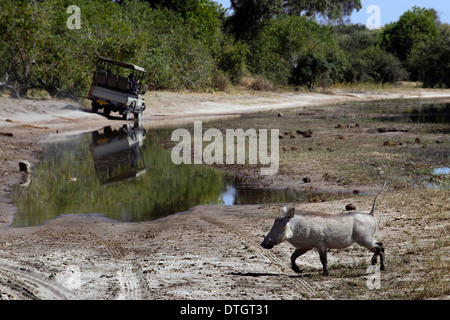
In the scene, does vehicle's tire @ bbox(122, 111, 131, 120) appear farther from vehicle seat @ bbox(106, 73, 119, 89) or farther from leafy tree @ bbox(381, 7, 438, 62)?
leafy tree @ bbox(381, 7, 438, 62)

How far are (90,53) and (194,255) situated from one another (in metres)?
28.5

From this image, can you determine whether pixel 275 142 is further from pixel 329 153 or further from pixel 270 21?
pixel 270 21

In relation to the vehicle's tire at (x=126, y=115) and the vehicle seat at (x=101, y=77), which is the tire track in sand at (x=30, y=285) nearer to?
the vehicle seat at (x=101, y=77)

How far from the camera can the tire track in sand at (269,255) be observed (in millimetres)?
5865

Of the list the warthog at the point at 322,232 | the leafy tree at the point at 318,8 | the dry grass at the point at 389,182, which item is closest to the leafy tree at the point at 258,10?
the leafy tree at the point at 318,8

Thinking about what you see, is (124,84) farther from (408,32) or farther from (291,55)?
(408,32)

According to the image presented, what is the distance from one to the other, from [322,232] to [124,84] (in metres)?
22.9

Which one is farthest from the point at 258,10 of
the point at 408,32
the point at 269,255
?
the point at 269,255

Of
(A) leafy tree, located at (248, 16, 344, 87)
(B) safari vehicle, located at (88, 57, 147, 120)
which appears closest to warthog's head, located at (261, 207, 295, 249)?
(B) safari vehicle, located at (88, 57, 147, 120)

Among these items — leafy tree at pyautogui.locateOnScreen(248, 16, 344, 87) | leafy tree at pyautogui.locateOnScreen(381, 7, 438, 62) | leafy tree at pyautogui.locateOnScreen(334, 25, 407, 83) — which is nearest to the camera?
leafy tree at pyautogui.locateOnScreen(248, 16, 344, 87)

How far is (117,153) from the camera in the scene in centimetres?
Answer: 1898

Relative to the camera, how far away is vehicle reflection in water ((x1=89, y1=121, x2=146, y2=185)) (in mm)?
15367

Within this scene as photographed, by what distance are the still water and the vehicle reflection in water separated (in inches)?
1.0

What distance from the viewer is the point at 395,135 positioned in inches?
853
